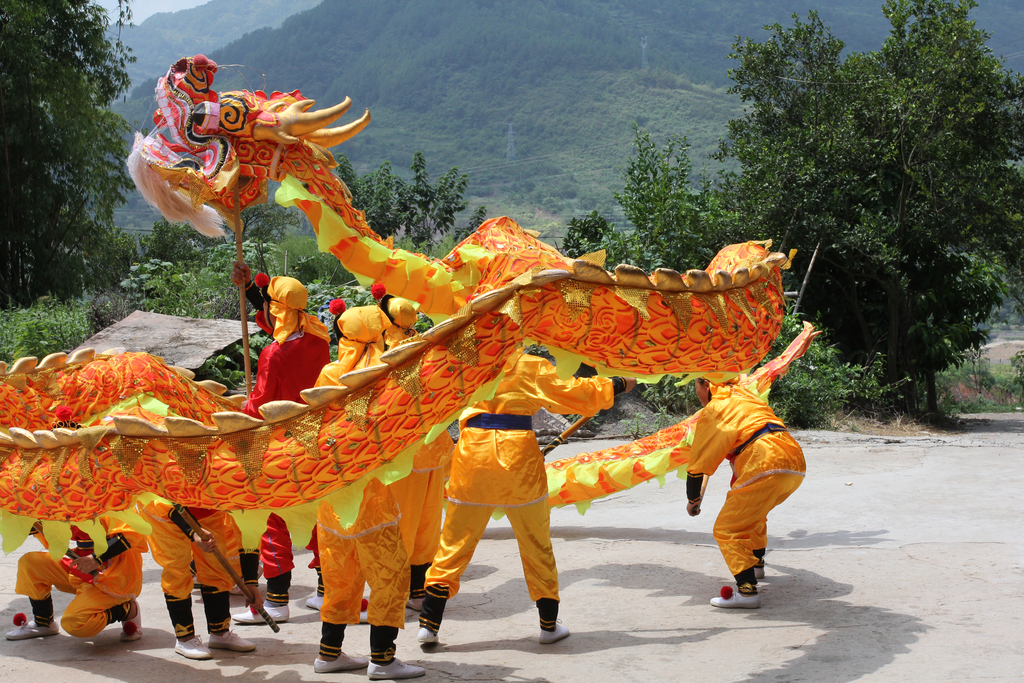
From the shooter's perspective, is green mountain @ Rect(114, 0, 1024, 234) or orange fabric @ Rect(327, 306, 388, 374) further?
green mountain @ Rect(114, 0, 1024, 234)

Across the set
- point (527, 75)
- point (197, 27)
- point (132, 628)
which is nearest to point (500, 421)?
point (132, 628)

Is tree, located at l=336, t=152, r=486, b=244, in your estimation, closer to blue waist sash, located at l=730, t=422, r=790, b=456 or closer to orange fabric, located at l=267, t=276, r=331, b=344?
orange fabric, located at l=267, t=276, r=331, b=344

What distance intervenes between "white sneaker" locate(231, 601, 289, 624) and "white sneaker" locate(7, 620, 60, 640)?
0.93m

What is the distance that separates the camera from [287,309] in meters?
5.02

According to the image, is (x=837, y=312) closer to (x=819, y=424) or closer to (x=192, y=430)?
(x=819, y=424)

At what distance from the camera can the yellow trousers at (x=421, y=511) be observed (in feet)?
14.5

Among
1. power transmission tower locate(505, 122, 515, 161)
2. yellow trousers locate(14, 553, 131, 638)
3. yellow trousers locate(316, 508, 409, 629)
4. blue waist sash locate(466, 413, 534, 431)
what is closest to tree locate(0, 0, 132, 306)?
yellow trousers locate(14, 553, 131, 638)

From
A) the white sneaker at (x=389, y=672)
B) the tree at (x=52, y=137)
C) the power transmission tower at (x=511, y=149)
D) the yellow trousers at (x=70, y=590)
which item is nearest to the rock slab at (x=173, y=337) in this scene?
the yellow trousers at (x=70, y=590)

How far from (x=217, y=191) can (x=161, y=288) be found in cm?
872

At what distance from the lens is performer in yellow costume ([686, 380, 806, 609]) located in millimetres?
4578

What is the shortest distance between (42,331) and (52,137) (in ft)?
18.9

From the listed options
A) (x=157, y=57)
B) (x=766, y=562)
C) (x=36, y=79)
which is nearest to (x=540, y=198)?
(x=36, y=79)

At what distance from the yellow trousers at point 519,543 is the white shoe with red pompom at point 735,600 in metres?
1.06

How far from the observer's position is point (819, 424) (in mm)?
10117
